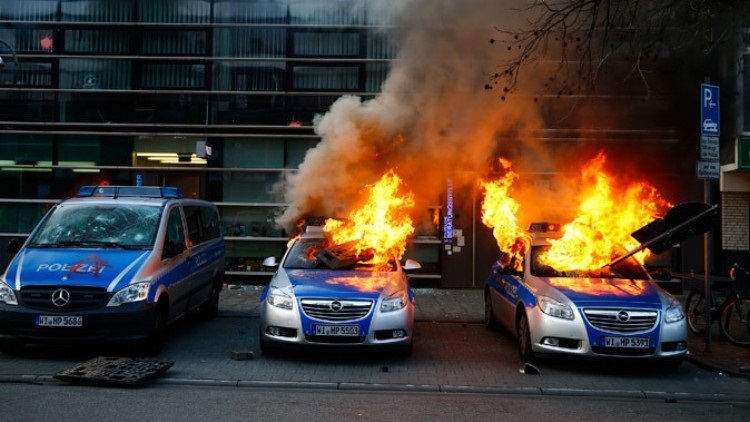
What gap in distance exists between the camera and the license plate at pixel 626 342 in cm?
678

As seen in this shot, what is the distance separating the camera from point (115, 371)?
20.8 feet

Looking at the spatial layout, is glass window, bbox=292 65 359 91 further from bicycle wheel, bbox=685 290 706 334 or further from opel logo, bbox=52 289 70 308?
opel logo, bbox=52 289 70 308

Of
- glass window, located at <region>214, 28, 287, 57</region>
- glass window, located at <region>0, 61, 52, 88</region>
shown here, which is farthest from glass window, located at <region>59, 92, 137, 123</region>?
glass window, located at <region>214, 28, 287, 57</region>

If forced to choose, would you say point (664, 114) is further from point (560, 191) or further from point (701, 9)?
point (701, 9)

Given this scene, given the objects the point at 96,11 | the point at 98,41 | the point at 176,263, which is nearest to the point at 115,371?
the point at 176,263

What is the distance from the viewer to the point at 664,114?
11289 millimetres

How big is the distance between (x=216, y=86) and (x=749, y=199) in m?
12.3

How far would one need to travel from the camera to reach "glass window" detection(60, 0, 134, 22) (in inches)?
578

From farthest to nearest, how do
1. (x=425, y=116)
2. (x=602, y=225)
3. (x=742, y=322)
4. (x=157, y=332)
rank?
(x=425, y=116), (x=742, y=322), (x=602, y=225), (x=157, y=332)

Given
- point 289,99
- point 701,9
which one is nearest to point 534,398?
point 701,9

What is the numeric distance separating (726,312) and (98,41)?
14216 millimetres

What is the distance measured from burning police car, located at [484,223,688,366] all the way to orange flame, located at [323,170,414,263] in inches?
87.7

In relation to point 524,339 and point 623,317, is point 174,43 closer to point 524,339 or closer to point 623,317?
point 524,339

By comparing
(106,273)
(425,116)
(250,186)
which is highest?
(425,116)
